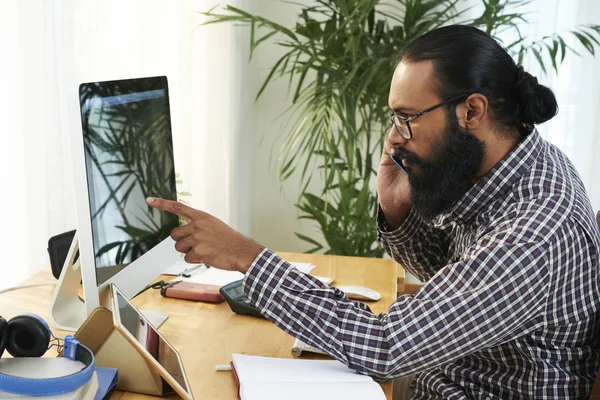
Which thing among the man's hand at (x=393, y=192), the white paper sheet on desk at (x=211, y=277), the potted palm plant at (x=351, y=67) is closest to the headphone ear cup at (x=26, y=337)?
the white paper sheet on desk at (x=211, y=277)

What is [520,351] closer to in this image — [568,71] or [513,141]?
[513,141]

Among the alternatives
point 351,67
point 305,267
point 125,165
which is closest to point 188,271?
point 305,267

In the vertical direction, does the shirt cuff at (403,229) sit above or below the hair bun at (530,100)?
below

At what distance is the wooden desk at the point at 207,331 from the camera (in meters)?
1.20

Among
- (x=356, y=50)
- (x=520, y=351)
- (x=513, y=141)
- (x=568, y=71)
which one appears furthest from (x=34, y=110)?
(x=568, y=71)

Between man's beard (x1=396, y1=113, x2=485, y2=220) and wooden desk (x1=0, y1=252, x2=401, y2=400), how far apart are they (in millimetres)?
312

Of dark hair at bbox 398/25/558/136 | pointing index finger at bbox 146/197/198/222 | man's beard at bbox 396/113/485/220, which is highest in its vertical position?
dark hair at bbox 398/25/558/136

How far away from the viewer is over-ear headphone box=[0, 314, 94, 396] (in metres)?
0.95

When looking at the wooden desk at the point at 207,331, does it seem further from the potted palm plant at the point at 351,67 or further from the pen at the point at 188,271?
the potted palm plant at the point at 351,67

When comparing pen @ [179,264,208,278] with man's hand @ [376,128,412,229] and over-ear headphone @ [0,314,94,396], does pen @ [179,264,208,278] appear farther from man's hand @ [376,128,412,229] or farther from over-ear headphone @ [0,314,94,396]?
over-ear headphone @ [0,314,94,396]

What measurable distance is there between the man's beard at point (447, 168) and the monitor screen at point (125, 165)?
0.48 m

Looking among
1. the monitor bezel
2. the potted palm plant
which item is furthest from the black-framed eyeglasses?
the potted palm plant

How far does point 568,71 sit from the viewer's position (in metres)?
3.12

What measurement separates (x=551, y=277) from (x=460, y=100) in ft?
1.15
